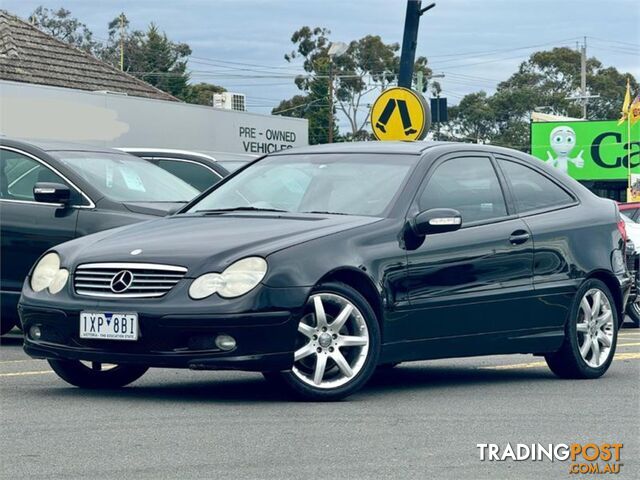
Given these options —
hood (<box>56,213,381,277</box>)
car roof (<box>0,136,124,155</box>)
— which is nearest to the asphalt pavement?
hood (<box>56,213,381,277</box>)

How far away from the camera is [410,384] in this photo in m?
9.62

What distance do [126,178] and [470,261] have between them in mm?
4258

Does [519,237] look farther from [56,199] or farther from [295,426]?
[56,199]

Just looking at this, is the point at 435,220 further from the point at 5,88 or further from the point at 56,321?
the point at 5,88

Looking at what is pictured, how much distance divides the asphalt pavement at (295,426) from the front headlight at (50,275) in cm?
60

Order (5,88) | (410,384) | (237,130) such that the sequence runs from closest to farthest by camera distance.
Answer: (410,384) → (5,88) → (237,130)

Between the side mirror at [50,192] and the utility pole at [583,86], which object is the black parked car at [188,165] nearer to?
the side mirror at [50,192]

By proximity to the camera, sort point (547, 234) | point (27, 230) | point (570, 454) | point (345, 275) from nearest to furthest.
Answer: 1. point (570, 454)
2. point (345, 275)
3. point (547, 234)
4. point (27, 230)

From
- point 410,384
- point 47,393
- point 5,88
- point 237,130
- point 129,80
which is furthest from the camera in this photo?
point 129,80

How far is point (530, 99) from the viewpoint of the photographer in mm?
92875

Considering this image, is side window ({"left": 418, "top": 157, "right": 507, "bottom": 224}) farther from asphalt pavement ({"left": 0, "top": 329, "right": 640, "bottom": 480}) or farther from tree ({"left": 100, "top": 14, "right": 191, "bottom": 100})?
tree ({"left": 100, "top": 14, "right": 191, "bottom": 100})

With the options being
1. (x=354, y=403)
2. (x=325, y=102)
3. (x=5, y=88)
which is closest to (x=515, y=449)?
(x=354, y=403)

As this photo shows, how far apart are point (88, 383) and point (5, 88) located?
15.8 metres

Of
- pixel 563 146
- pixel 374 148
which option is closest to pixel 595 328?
pixel 374 148
